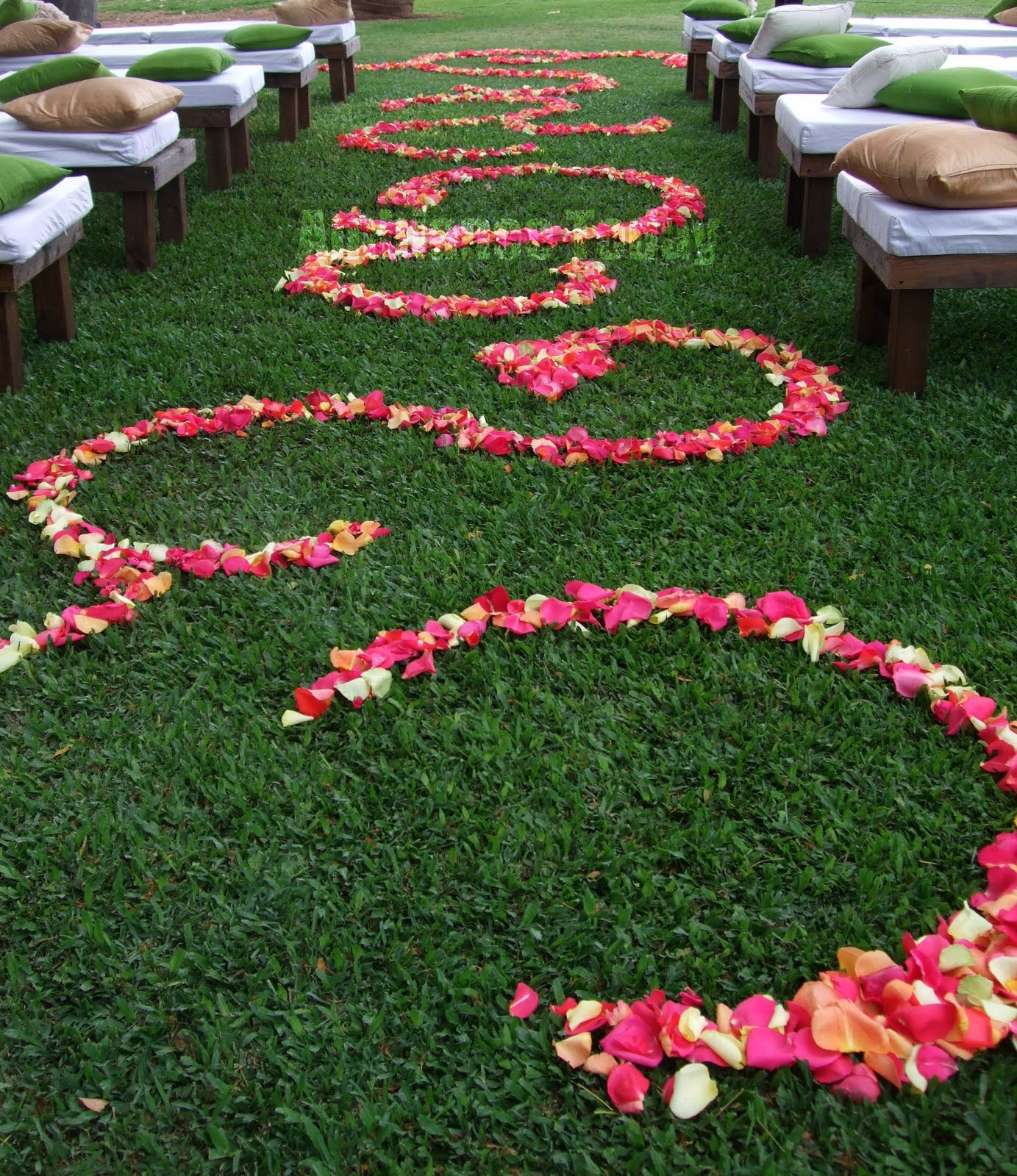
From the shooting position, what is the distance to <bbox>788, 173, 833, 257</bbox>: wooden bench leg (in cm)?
488

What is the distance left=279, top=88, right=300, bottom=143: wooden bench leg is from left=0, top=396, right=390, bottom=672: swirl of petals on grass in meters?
5.29

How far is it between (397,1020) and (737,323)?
10.6ft

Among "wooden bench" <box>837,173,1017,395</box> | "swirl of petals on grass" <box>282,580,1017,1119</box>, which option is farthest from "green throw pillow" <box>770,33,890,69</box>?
"swirl of petals on grass" <box>282,580,1017,1119</box>

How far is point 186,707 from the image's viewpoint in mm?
2262

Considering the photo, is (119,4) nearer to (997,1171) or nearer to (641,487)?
(641,487)

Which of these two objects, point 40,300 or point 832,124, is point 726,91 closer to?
point 832,124

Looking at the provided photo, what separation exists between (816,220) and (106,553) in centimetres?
356

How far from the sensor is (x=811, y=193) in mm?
4895

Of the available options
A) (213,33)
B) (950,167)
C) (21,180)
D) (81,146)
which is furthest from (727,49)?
(21,180)

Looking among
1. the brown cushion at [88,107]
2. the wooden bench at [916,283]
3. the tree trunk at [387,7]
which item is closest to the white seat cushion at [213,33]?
the brown cushion at [88,107]

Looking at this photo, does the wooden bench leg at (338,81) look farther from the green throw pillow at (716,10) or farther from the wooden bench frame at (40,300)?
the wooden bench frame at (40,300)

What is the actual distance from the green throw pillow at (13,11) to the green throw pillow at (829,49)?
5.03 metres

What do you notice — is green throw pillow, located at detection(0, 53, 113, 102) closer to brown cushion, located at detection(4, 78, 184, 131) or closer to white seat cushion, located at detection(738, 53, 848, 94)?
brown cushion, located at detection(4, 78, 184, 131)

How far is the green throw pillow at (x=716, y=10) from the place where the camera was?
30.1 feet
